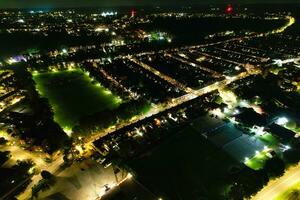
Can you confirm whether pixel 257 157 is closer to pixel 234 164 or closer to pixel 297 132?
pixel 234 164

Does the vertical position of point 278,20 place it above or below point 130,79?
below

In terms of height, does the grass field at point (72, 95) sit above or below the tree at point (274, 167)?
below

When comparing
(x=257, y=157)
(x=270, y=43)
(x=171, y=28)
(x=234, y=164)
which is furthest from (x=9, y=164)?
(x=171, y=28)

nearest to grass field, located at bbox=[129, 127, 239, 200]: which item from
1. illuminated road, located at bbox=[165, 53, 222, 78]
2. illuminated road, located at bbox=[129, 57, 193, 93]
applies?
illuminated road, located at bbox=[129, 57, 193, 93]

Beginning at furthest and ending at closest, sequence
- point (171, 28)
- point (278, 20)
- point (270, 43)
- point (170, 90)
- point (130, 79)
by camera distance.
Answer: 1. point (278, 20)
2. point (171, 28)
3. point (270, 43)
4. point (130, 79)
5. point (170, 90)

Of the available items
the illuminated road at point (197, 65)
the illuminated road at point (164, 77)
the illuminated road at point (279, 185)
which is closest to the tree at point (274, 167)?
the illuminated road at point (279, 185)

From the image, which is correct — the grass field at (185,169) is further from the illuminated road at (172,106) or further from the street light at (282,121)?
the street light at (282,121)
